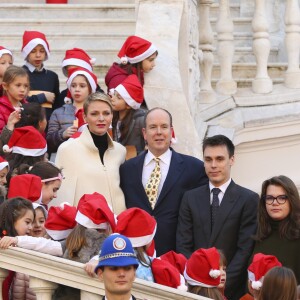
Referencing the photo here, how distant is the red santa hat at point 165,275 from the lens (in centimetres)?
959

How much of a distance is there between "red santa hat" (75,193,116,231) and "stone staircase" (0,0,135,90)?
4089mm

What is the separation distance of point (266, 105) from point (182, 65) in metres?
1.80

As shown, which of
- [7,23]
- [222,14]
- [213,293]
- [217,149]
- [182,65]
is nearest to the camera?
[213,293]

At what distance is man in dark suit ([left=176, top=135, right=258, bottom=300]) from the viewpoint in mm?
10531

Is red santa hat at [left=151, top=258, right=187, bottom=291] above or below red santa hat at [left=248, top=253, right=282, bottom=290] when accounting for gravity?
below

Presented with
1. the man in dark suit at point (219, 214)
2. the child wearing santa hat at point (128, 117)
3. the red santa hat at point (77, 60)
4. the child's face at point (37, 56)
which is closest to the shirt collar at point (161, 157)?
the man in dark suit at point (219, 214)

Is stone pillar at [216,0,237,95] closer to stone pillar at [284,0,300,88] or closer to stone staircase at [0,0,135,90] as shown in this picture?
stone pillar at [284,0,300,88]

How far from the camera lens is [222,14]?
1382 cm

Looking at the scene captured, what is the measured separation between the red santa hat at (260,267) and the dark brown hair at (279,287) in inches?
30.2

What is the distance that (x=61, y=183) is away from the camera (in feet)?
35.6

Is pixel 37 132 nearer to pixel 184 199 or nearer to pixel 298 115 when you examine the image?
pixel 184 199

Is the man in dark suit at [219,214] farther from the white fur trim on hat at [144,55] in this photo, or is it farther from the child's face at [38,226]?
the white fur trim on hat at [144,55]

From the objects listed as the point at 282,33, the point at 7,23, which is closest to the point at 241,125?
the point at 282,33

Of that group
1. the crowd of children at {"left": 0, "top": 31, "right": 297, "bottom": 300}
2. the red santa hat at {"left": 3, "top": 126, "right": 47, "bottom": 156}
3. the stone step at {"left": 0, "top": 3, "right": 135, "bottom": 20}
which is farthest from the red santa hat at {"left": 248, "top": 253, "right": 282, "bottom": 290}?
the stone step at {"left": 0, "top": 3, "right": 135, "bottom": 20}
